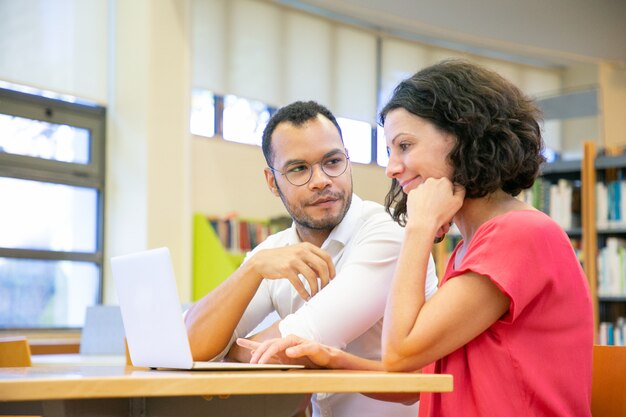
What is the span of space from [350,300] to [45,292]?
4.83 metres

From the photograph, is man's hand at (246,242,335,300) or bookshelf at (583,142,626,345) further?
bookshelf at (583,142,626,345)

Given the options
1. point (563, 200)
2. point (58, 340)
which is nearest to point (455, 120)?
point (563, 200)

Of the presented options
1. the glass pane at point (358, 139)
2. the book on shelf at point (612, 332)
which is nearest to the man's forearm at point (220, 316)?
the book on shelf at point (612, 332)

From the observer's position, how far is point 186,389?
1099mm

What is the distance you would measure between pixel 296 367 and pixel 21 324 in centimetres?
494

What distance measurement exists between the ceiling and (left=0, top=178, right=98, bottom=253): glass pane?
2683mm

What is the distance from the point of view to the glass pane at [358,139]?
8.49m

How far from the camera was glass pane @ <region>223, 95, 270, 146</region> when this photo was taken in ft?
24.0

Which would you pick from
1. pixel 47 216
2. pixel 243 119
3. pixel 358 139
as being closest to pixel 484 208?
pixel 47 216

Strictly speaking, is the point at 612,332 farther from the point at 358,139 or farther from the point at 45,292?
the point at 45,292

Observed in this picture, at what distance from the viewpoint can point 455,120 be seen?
1513 mm

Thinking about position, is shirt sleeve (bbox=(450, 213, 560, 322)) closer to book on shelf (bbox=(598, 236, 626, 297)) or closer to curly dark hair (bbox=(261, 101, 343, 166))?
curly dark hair (bbox=(261, 101, 343, 166))

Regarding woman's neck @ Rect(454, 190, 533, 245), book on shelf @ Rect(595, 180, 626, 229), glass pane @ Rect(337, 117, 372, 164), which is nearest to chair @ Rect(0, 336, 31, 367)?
woman's neck @ Rect(454, 190, 533, 245)

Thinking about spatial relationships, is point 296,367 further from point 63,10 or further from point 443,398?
point 63,10
